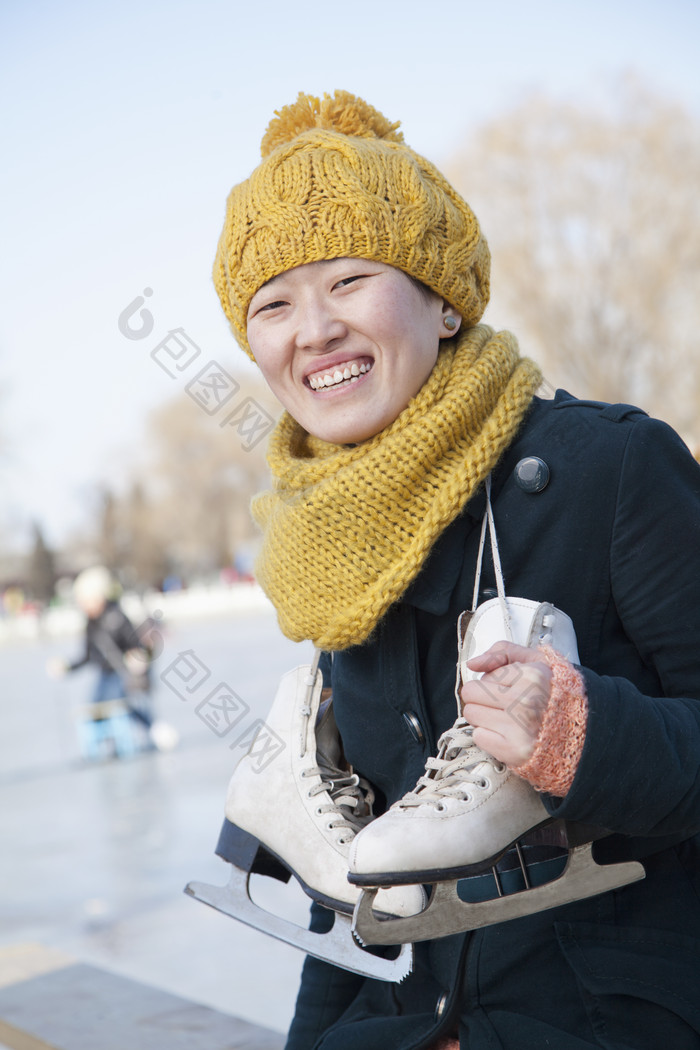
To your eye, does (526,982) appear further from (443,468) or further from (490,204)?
(490,204)

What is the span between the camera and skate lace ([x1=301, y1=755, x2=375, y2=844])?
143 centimetres

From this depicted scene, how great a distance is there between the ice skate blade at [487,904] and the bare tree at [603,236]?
21.4 metres

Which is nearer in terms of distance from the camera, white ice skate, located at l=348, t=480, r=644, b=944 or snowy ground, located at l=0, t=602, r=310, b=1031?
white ice skate, located at l=348, t=480, r=644, b=944

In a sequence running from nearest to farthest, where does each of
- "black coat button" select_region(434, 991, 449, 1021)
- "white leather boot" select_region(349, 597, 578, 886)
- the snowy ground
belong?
"white leather boot" select_region(349, 597, 578, 886), "black coat button" select_region(434, 991, 449, 1021), the snowy ground

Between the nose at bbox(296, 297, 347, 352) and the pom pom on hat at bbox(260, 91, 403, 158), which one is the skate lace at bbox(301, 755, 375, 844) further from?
the pom pom on hat at bbox(260, 91, 403, 158)

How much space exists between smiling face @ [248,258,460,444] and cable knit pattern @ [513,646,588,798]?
0.51 m


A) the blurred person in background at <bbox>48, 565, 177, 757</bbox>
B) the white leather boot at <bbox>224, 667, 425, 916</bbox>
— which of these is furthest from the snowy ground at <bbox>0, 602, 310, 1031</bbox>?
the white leather boot at <bbox>224, 667, 425, 916</bbox>

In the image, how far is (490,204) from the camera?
2325 cm

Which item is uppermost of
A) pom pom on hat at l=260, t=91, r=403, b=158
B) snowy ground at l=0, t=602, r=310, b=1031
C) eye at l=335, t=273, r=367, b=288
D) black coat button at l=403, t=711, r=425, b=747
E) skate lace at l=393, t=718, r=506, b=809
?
pom pom on hat at l=260, t=91, r=403, b=158

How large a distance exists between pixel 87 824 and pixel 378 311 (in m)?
5.65

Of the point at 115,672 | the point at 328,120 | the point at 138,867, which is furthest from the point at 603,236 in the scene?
the point at 328,120

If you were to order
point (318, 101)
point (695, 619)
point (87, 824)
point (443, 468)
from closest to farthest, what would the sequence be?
1. point (695, 619)
2. point (443, 468)
3. point (318, 101)
4. point (87, 824)

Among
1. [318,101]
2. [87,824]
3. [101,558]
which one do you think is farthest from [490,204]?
[101,558]

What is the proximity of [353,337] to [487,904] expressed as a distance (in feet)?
2.57
